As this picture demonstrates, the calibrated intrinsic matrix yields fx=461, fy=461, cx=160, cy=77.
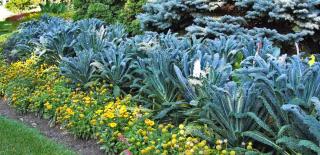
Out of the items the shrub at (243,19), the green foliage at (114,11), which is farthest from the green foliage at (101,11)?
the shrub at (243,19)

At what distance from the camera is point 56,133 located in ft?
20.2

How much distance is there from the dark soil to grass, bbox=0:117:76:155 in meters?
0.17

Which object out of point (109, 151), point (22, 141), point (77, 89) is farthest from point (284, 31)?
point (22, 141)

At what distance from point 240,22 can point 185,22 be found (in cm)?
125

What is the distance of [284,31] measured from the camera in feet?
25.6

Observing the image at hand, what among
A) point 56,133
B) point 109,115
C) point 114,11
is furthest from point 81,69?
point 114,11

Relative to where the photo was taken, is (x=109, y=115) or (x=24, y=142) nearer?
(x=109, y=115)

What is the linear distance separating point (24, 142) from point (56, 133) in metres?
0.67

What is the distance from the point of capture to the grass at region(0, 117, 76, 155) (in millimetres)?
5203

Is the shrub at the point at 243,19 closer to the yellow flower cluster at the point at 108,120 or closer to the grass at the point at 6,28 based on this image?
the yellow flower cluster at the point at 108,120

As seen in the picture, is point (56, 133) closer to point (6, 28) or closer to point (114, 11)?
point (114, 11)

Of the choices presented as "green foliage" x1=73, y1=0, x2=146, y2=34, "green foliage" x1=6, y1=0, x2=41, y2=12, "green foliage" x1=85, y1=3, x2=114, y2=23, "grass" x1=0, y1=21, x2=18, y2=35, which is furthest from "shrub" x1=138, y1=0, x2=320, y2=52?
"green foliage" x1=6, y1=0, x2=41, y2=12

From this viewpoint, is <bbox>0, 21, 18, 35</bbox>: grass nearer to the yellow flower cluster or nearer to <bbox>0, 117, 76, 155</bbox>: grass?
the yellow flower cluster

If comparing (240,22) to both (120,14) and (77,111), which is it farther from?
(120,14)
